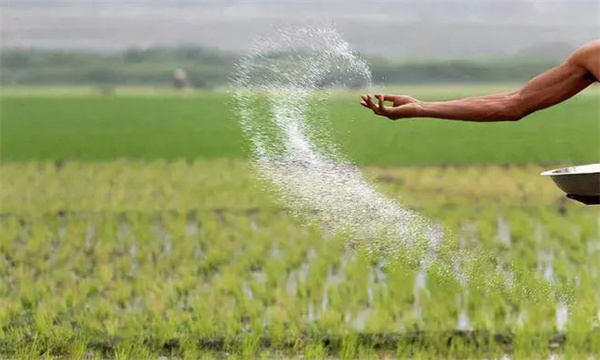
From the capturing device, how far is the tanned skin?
2.07 meters

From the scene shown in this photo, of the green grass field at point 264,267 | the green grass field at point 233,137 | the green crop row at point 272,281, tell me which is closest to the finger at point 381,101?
the green grass field at point 264,267

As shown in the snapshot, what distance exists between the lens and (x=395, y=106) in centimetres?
226

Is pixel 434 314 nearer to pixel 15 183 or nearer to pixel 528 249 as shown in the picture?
pixel 528 249

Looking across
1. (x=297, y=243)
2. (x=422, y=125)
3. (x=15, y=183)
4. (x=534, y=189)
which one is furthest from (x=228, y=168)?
(x=422, y=125)

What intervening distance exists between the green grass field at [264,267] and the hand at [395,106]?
2.92 ft

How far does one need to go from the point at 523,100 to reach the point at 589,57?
15cm

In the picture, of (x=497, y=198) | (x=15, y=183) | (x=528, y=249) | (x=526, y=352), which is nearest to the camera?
(x=526, y=352)

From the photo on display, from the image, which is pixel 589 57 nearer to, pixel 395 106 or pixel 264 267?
pixel 395 106

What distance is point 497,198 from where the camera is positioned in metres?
8.38

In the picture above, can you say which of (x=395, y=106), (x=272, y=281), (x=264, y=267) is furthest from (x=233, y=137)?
(x=395, y=106)

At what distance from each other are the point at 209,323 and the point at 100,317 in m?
0.56

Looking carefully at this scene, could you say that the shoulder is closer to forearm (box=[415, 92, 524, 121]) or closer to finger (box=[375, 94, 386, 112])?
forearm (box=[415, 92, 524, 121])

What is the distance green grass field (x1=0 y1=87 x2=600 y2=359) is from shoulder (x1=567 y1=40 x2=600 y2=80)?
1163 millimetres

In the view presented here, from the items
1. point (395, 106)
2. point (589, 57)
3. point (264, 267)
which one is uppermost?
point (589, 57)
